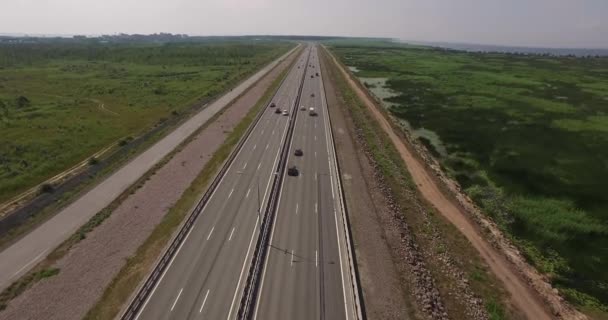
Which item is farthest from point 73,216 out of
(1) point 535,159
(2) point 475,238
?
(1) point 535,159

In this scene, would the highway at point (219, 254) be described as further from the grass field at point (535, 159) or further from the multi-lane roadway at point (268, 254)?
the grass field at point (535, 159)

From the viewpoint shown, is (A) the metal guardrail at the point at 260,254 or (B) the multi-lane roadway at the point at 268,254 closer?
(A) the metal guardrail at the point at 260,254

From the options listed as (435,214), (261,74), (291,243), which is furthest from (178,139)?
(261,74)

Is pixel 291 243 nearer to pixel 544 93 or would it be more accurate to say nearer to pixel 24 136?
pixel 24 136

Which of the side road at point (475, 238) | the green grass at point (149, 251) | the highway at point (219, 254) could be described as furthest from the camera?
the side road at point (475, 238)

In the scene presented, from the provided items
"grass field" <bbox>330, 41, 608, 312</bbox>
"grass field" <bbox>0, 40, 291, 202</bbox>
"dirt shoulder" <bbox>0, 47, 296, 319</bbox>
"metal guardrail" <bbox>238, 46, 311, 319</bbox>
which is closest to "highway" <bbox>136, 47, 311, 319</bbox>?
"metal guardrail" <bbox>238, 46, 311, 319</bbox>

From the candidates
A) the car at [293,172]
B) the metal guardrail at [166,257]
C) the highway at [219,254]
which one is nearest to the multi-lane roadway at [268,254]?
the highway at [219,254]
